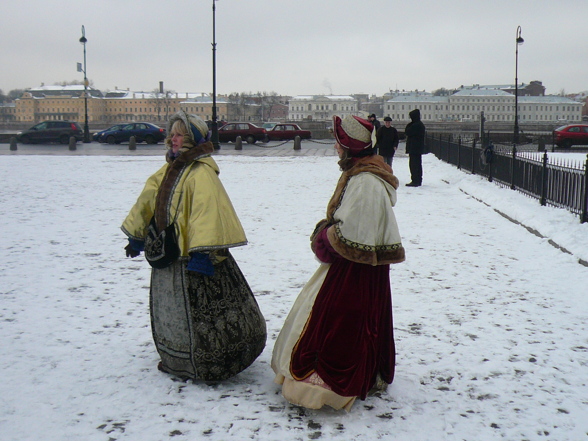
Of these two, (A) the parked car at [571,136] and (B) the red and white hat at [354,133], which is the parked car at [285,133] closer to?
(A) the parked car at [571,136]

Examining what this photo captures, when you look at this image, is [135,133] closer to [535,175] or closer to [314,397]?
[535,175]

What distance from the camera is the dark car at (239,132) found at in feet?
116

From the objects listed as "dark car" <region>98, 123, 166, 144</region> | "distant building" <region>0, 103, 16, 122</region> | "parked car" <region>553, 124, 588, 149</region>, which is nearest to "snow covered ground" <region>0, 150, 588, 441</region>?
"parked car" <region>553, 124, 588, 149</region>

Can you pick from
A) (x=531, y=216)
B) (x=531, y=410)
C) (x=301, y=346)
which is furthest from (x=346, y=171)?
(x=531, y=216)

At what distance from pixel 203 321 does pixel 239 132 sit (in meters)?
32.2

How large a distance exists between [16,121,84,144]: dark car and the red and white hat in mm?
33759

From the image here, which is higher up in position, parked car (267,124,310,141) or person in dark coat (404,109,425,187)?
parked car (267,124,310,141)

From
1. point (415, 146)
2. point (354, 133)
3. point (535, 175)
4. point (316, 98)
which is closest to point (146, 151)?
point (415, 146)

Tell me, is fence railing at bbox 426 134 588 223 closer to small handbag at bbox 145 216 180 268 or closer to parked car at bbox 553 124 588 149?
small handbag at bbox 145 216 180 268

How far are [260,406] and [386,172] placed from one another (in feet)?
4.81

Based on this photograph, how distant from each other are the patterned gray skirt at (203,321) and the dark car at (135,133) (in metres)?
31.7

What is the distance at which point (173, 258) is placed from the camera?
148 inches

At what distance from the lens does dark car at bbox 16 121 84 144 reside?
113 feet

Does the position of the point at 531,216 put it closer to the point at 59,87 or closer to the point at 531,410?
the point at 531,410
